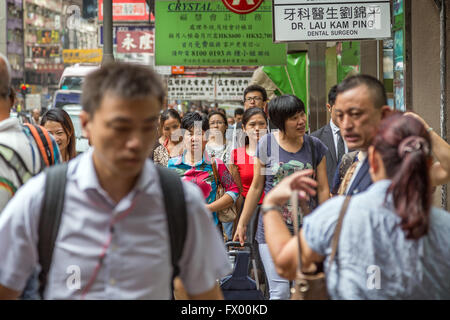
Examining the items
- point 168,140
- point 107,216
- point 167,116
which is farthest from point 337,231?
point 167,116

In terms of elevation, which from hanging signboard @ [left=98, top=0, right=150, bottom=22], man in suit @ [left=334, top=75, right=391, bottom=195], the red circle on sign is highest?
hanging signboard @ [left=98, top=0, right=150, bottom=22]

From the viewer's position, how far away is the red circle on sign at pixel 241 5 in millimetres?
11797

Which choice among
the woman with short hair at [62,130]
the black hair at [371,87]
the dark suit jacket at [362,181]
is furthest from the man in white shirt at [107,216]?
the woman with short hair at [62,130]

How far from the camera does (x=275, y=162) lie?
6059 millimetres

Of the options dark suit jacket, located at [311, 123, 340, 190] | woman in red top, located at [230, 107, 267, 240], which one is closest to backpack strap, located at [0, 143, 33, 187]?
woman in red top, located at [230, 107, 267, 240]

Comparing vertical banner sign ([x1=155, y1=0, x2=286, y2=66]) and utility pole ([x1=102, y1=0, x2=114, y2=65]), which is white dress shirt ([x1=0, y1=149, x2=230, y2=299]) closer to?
utility pole ([x1=102, y1=0, x2=114, y2=65])

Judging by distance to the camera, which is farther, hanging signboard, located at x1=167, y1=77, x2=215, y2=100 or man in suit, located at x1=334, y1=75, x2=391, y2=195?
hanging signboard, located at x1=167, y1=77, x2=215, y2=100

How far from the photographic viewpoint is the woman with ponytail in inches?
110

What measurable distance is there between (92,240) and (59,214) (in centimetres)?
16

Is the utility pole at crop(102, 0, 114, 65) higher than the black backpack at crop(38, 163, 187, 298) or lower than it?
higher

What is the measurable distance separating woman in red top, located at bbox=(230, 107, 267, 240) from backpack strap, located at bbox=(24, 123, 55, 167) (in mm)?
3669

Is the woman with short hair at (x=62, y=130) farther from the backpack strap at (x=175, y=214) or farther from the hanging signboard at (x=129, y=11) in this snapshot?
the hanging signboard at (x=129, y=11)

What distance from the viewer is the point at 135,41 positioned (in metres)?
22.5

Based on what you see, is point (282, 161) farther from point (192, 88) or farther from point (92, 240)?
point (192, 88)
